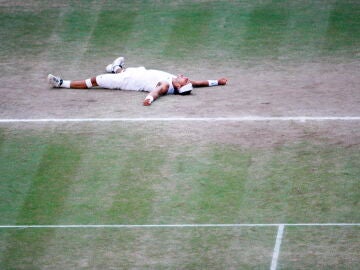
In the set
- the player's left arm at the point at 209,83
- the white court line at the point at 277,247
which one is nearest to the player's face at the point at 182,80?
the player's left arm at the point at 209,83

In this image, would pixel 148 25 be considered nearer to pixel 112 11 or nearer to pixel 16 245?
pixel 112 11

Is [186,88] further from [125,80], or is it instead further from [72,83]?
[72,83]

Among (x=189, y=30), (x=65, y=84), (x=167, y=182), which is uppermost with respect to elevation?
(x=167, y=182)

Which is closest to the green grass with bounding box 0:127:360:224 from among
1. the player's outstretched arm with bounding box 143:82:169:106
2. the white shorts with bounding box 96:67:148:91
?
the player's outstretched arm with bounding box 143:82:169:106

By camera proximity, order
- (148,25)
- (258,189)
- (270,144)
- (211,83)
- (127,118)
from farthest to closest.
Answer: (148,25) < (211,83) < (127,118) < (270,144) < (258,189)

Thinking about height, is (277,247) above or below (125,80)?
above

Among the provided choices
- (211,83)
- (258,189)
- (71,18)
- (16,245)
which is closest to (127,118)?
(211,83)

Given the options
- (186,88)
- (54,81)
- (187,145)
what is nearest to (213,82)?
(186,88)
